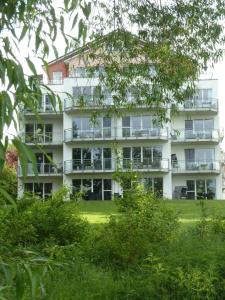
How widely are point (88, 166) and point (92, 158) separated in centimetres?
80

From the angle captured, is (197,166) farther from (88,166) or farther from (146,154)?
(88,166)

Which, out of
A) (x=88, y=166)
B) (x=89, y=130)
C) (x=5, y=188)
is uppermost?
(x=89, y=130)

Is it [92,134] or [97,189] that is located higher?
[92,134]

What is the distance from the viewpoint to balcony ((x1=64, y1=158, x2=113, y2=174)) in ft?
131

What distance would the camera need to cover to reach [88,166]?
40281 millimetres

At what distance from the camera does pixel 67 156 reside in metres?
41.3

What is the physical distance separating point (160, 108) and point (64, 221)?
2474mm

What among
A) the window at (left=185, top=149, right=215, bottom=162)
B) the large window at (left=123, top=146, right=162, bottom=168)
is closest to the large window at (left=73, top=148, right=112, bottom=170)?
the large window at (left=123, top=146, right=162, bottom=168)

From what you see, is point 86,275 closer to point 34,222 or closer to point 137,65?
point 34,222

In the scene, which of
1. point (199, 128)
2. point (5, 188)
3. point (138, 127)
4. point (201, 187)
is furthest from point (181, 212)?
point (199, 128)

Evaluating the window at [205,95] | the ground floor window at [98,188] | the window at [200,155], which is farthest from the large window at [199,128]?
the ground floor window at [98,188]

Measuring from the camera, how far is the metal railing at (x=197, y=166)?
40.2 metres

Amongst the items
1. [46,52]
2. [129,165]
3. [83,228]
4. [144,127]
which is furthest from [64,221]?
[144,127]

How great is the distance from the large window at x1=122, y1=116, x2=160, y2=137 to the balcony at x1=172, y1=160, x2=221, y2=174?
3.27 m
